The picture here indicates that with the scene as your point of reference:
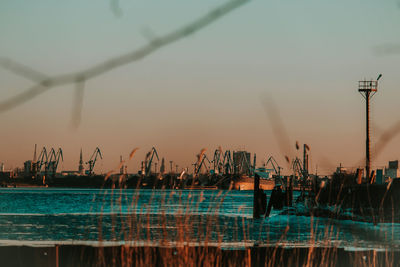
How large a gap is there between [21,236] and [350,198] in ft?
61.7

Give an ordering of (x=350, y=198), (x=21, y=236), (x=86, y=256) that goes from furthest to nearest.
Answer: (x=350, y=198) < (x=21, y=236) < (x=86, y=256)

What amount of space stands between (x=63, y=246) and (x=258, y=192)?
67.4 feet

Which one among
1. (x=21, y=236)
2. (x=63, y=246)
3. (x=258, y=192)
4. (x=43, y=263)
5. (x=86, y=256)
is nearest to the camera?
(x=43, y=263)

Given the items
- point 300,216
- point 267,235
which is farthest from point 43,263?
point 300,216

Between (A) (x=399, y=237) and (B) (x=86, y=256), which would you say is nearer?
(B) (x=86, y=256)

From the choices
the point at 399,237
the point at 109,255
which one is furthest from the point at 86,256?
the point at 399,237

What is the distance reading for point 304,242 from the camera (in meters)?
24.2

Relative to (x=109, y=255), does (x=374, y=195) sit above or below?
above

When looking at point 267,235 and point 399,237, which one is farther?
point 267,235

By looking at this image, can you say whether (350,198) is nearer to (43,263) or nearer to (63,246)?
(63,246)

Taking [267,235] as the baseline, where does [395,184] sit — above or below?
above

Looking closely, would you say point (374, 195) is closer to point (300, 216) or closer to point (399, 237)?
point (399, 237)

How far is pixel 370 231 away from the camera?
2902 centimetres

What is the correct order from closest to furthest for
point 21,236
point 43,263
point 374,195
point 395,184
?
point 43,263
point 21,236
point 395,184
point 374,195
